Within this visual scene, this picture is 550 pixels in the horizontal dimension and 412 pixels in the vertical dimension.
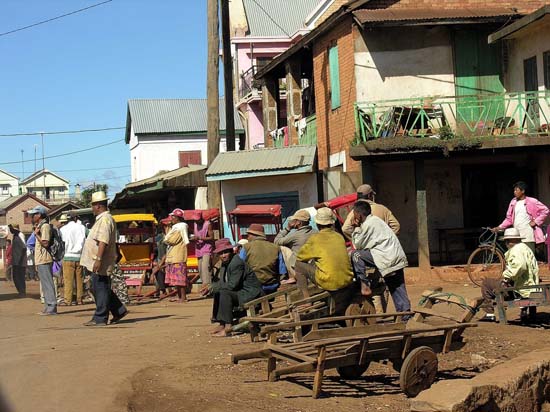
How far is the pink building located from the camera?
3969cm

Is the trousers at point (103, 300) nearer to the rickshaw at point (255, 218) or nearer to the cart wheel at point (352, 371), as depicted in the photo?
the cart wheel at point (352, 371)

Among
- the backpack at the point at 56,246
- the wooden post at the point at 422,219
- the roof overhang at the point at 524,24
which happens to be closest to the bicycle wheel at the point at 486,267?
the wooden post at the point at 422,219

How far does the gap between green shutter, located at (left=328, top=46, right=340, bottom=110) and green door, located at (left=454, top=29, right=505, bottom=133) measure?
3.16 meters

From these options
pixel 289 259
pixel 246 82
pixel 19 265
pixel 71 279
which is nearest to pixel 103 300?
pixel 289 259

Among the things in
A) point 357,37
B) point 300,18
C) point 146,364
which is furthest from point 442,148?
point 300,18

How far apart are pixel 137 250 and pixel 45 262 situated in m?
5.92

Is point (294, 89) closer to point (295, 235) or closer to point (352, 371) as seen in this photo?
point (295, 235)

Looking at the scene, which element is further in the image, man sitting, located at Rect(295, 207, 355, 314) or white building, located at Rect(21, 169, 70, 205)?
white building, located at Rect(21, 169, 70, 205)

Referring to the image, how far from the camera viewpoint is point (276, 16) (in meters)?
45.5

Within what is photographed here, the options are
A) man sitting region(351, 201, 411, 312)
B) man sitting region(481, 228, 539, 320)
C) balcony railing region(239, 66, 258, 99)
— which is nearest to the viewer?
man sitting region(351, 201, 411, 312)

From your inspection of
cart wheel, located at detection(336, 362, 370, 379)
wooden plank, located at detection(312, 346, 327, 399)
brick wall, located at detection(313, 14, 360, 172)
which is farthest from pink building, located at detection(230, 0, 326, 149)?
wooden plank, located at detection(312, 346, 327, 399)

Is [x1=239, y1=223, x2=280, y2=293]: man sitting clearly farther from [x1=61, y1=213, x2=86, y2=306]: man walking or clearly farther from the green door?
the green door

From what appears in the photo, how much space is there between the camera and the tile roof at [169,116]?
50.2 meters

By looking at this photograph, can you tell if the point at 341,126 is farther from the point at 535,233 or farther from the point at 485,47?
the point at 535,233
